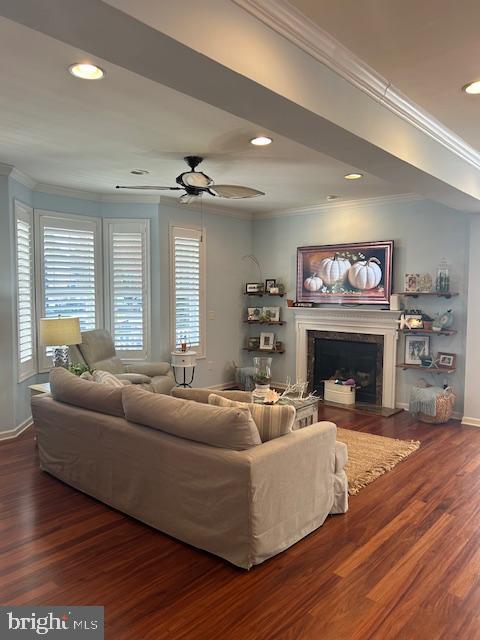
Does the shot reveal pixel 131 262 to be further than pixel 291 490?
Yes

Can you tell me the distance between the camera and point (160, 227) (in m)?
6.18

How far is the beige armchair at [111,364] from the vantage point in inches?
209

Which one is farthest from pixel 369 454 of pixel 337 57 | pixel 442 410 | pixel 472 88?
pixel 337 57

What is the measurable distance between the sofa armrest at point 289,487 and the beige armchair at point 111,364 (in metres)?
2.57

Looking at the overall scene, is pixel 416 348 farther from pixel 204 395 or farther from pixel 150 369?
pixel 204 395

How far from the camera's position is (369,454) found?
14.4ft

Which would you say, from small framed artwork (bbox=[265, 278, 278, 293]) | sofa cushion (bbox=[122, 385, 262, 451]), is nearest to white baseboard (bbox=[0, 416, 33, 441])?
sofa cushion (bbox=[122, 385, 262, 451])

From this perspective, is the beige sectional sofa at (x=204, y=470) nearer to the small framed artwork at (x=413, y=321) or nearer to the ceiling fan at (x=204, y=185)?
the ceiling fan at (x=204, y=185)

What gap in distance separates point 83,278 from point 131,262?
653 mm

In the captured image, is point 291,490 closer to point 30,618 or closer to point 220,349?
point 30,618

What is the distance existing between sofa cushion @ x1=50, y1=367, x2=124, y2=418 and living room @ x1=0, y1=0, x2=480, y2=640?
0.05 feet

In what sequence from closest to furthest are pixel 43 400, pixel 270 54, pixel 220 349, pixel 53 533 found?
pixel 270 54, pixel 53 533, pixel 43 400, pixel 220 349

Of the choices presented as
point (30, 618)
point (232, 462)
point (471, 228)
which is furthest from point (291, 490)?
point (471, 228)

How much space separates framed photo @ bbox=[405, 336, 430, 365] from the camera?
580 centimetres
